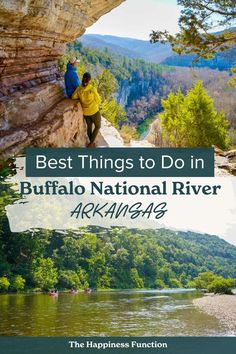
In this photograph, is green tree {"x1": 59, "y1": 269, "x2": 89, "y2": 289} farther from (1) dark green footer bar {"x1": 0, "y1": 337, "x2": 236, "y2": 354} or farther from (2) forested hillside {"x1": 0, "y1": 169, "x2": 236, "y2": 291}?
(1) dark green footer bar {"x1": 0, "y1": 337, "x2": 236, "y2": 354}

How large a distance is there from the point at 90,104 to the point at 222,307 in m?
5.00

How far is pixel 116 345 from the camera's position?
8.18 meters

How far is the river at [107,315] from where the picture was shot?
8.30 meters

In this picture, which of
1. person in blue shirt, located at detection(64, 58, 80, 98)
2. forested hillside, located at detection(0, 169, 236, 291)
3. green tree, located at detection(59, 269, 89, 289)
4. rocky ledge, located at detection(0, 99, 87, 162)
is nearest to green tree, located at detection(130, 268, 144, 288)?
forested hillside, located at detection(0, 169, 236, 291)

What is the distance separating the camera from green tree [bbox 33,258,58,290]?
902cm

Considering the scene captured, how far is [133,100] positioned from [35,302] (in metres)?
73.7

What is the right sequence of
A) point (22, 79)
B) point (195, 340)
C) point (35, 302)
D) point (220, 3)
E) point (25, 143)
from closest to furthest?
point (195, 340), point (35, 302), point (25, 143), point (22, 79), point (220, 3)

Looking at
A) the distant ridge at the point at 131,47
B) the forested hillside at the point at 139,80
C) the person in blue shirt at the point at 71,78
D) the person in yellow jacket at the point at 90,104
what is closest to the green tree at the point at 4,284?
the person in yellow jacket at the point at 90,104

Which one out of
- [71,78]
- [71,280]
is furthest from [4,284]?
[71,78]

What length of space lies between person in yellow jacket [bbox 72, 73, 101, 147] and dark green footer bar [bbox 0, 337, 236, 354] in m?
4.88

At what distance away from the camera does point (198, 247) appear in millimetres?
9227

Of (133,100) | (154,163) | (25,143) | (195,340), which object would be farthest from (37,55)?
(133,100)

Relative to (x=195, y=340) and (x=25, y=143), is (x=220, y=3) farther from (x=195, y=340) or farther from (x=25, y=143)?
(x=195, y=340)

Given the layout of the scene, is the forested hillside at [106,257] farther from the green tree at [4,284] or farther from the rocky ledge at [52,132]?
the rocky ledge at [52,132]
